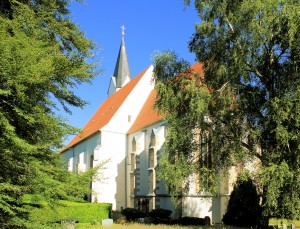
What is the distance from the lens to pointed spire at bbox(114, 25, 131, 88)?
42344 millimetres

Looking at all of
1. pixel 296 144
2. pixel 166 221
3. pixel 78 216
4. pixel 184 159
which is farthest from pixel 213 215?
pixel 296 144

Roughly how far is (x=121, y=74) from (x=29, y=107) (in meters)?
34.3

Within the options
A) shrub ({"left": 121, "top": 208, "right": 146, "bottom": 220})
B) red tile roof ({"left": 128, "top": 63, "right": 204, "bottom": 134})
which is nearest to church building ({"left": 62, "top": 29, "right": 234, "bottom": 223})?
red tile roof ({"left": 128, "top": 63, "right": 204, "bottom": 134})

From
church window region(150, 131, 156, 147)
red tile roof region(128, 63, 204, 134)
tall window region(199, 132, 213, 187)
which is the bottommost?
tall window region(199, 132, 213, 187)

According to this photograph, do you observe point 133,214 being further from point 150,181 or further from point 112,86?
point 112,86

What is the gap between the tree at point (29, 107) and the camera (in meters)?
7.70

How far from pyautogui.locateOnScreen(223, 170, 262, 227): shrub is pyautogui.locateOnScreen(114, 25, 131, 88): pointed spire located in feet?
82.0

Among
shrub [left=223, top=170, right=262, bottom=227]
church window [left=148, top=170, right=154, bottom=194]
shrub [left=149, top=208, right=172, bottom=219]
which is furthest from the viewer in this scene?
church window [left=148, top=170, right=154, bottom=194]

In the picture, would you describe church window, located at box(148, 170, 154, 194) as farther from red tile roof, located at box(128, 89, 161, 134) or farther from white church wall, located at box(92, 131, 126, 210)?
white church wall, located at box(92, 131, 126, 210)

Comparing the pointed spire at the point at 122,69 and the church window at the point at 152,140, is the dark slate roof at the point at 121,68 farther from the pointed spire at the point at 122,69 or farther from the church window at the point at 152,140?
the church window at the point at 152,140

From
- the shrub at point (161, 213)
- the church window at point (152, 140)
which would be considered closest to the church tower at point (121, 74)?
the church window at point (152, 140)

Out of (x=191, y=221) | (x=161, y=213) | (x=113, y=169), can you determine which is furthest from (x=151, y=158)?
(x=113, y=169)

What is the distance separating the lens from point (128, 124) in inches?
1264

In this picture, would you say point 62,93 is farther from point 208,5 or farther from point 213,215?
point 213,215
